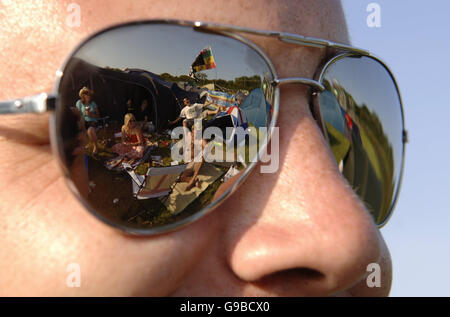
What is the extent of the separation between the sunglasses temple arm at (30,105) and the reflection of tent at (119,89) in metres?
0.04

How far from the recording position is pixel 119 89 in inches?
45.2

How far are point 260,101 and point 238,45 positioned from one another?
178mm

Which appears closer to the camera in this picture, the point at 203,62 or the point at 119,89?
the point at 119,89

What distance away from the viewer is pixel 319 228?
1190 millimetres

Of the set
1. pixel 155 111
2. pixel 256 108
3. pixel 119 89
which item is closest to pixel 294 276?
pixel 256 108

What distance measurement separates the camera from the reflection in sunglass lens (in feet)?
3.70

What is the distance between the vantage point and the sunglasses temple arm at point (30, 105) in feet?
3.62

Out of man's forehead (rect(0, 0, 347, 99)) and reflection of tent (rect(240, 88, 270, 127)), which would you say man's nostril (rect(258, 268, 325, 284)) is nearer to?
reflection of tent (rect(240, 88, 270, 127))

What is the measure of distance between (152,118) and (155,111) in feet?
0.07

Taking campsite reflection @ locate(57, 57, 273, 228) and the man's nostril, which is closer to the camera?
campsite reflection @ locate(57, 57, 273, 228)

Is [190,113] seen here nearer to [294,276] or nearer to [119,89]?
[119,89]

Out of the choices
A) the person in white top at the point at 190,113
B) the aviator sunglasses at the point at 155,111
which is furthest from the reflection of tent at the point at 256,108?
the person in white top at the point at 190,113

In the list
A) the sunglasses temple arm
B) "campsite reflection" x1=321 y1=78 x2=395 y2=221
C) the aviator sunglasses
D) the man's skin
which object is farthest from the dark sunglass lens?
the sunglasses temple arm

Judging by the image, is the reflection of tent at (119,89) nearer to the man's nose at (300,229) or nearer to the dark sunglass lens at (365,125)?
the man's nose at (300,229)
